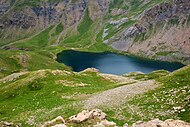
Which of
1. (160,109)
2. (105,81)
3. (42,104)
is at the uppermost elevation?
(160,109)

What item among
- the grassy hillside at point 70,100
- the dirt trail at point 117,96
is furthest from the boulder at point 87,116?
the dirt trail at point 117,96

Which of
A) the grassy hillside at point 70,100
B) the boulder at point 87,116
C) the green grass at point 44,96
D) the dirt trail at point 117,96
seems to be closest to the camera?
the boulder at point 87,116

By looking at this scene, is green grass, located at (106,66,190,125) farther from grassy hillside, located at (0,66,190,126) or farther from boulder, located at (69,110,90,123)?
boulder, located at (69,110,90,123)

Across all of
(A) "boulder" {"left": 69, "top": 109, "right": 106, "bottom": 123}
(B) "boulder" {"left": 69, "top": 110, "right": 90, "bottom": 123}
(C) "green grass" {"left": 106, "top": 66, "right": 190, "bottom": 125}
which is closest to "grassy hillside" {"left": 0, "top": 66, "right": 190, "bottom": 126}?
(C) "green grass" {"left": 106, "top": 66, "right": 190, "bottom": 125}

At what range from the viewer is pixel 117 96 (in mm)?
50719

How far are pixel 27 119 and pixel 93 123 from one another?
51.3ft

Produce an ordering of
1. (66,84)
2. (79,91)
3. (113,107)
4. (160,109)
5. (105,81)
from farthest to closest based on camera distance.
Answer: (105,81) → (66,84) → (79,91) → (113,107) → (160,109)

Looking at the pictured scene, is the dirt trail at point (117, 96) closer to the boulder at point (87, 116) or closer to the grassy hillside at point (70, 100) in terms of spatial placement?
the grassy hillside at point (70, 100)

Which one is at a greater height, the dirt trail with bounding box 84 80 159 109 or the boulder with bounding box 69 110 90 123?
the boulder with bounding box 69 110 90 123

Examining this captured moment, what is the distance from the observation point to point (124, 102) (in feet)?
154

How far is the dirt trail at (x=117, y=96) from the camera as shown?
47.5 metres

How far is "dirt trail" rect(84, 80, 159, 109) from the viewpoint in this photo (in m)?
47.5

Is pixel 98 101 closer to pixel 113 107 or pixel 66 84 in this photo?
pixel 113 107

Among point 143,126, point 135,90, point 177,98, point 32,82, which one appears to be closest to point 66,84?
point 32,82
